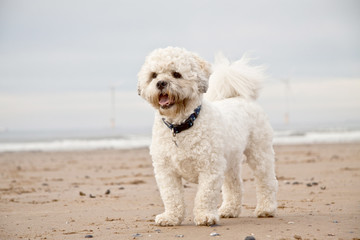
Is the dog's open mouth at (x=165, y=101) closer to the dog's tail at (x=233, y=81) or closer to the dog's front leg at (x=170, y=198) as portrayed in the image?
the dog's front leg at (x=170, y=198)

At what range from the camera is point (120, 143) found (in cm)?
2727

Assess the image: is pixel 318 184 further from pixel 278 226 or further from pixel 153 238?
pixel 153 238

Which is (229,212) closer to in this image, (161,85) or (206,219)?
(206,219)

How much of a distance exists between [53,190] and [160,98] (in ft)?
17.1

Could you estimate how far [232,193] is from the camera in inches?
271

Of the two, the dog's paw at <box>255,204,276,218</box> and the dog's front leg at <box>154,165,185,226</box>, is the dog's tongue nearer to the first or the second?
the dog's front leg at <box>154,165,185,226</box>

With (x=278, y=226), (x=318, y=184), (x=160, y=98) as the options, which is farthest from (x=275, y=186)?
(x=318, y=184)

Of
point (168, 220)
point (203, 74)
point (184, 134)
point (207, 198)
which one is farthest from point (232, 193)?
point (203, 74)

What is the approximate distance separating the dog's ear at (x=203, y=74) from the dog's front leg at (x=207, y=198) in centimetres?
98

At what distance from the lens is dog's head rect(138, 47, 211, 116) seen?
5.42 m

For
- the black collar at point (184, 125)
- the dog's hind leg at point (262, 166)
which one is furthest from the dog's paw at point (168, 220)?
the dog's hind leg at point (262, 166)

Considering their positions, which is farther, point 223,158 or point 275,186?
point 275,186

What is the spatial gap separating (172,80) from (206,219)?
5.22ft

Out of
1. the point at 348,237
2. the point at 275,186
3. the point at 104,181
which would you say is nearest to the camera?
the point at 348,237
